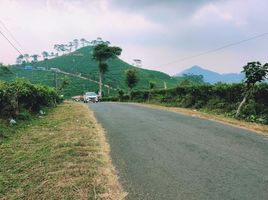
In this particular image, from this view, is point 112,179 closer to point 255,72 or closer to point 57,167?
point 57,167

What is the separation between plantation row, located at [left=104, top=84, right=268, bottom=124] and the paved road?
5618mm

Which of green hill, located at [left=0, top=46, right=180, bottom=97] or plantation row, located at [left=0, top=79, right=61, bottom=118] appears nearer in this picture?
plantation row, located at [left=0, top=79, right=61, bottom=118]

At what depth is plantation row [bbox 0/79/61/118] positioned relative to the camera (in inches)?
527

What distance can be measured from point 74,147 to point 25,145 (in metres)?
1.79

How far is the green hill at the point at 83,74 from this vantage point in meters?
92.1

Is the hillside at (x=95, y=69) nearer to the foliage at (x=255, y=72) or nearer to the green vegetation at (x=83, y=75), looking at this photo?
the green vegetation at (x=83, y=75)

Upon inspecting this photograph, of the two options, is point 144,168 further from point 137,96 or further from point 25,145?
point 137,96

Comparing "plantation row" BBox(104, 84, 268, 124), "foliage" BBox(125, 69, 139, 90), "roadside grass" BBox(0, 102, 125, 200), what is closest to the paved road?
"roadside grass" BBox(0, 102, 125, 200)

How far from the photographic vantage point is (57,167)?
6.63 metres

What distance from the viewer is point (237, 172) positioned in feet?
20.4

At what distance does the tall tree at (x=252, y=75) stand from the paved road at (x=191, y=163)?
6.17m

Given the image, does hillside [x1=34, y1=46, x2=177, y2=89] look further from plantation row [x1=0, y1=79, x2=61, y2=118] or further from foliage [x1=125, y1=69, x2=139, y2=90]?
plantation row [x1=0, y1=79, x2=61, y2=118]

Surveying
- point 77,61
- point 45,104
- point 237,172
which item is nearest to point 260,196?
point 237,172

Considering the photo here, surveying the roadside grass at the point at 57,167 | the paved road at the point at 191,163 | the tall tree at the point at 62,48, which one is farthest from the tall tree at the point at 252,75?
the tall tree at the point at 62,48
